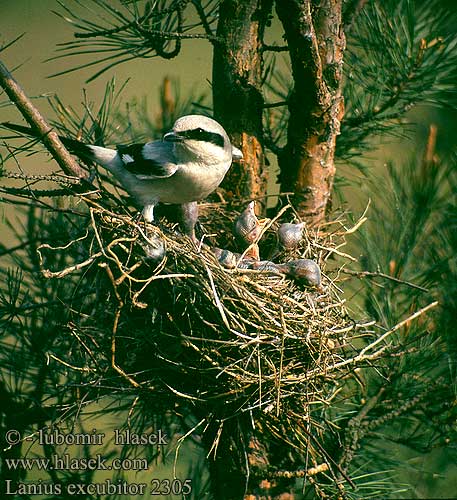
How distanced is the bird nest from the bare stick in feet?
0.34

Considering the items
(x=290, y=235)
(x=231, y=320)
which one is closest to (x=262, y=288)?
(x=231, y=320)

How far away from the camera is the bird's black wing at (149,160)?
67.4 inches

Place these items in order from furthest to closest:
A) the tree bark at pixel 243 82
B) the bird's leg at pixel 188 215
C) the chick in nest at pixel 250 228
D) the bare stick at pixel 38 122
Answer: the bird's leg at pixel 188 215
the chick in nest at pixel 250 228
the tree bark at pixel 243 82
the bare stick at pixel 38 122

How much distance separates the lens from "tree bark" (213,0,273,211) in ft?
5.37

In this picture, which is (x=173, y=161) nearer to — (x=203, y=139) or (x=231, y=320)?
(x=203, y=139)

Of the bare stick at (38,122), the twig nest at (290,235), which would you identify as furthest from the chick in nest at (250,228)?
the bare stick at (38,122)

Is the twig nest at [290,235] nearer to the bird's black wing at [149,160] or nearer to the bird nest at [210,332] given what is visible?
the bird nest at [210,332]

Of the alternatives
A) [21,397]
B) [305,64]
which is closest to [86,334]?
[21,397]

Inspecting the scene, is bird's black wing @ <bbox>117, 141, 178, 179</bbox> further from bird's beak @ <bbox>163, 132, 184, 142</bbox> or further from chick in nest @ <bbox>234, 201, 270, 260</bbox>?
chick in nest @ <bbox>234, 201, 270, 260</bbox>

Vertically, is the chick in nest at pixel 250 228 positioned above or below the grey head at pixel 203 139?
below

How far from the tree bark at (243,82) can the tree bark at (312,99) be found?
8 cm

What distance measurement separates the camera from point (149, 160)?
1.72m

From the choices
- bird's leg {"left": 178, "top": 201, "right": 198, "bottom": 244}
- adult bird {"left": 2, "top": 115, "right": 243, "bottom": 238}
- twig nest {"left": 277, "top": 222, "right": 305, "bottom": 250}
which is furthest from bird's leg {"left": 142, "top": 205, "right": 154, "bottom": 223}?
twig nest {"left": 277, "top": 222, "right": 305, "bottom": 250}

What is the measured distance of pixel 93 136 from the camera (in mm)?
1850
